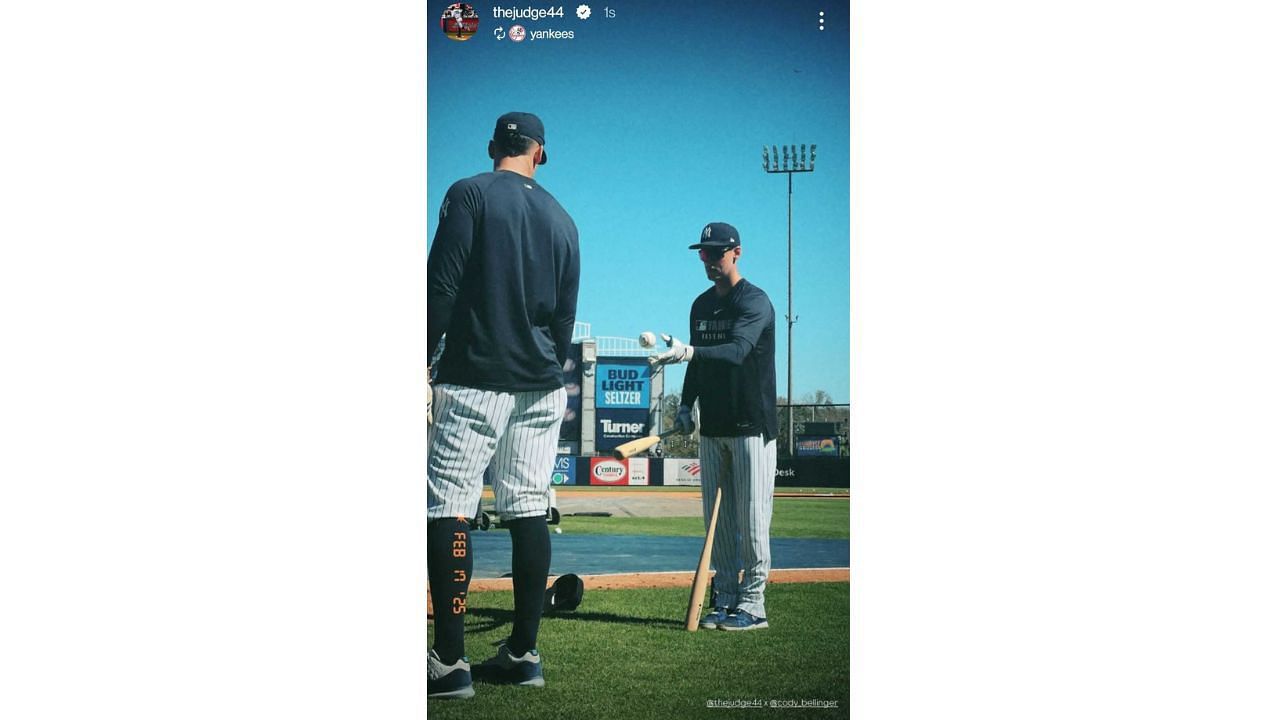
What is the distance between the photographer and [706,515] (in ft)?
17.1

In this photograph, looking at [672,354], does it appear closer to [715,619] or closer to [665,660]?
[715,619]

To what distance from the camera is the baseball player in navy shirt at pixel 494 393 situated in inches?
189

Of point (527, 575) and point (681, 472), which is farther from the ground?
point (681, 472)

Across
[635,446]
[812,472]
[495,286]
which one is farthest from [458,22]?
[812,472]

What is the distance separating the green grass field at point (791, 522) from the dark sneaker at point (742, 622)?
1.30ft

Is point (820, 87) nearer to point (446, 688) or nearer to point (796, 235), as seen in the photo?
point (796, 235)

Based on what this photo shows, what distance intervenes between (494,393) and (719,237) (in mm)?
1290

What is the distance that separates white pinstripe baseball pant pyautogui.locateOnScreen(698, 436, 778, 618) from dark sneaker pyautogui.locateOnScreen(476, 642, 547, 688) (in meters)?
0.93

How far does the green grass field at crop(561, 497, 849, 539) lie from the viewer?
5.03 metres

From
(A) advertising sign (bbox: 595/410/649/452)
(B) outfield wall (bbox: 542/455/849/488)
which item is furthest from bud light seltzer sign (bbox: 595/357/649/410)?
(B) outfield wall (bbox: 542/455/849/488)

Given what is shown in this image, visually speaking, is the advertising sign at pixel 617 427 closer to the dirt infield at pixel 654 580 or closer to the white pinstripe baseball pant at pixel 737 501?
the white pinstripe baseball pant at pixel 737 501

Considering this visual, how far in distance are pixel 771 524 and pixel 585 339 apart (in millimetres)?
1265

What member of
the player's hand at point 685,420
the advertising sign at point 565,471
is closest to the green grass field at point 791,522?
the advertising sign at point 565,471

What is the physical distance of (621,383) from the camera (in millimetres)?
5113
